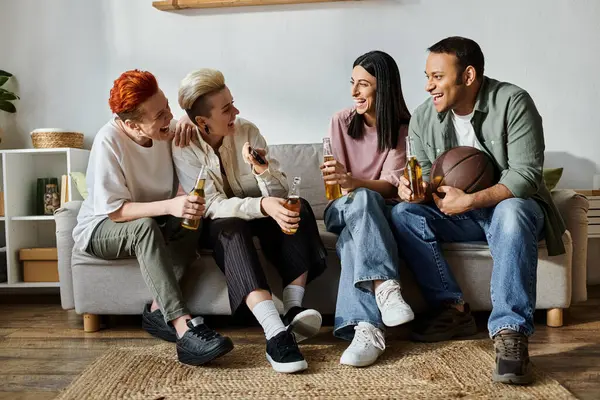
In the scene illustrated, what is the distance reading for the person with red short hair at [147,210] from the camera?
2147mm

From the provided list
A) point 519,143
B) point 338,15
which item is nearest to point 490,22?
point 338,15

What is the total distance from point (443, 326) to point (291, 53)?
78.7 inches

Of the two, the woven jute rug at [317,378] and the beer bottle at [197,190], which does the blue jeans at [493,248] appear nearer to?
the woven jute rug at [317,378]

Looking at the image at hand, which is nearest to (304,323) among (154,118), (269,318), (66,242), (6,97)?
(269,318)

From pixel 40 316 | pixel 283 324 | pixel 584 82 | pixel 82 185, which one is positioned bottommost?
pixel 40 316

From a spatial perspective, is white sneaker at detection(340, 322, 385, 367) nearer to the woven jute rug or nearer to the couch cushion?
the woven jute rug

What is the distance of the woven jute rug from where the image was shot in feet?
5.86

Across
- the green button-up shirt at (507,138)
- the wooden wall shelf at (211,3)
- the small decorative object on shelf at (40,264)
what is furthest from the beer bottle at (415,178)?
the small decorative object on shelf at (40,264)

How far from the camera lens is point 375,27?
12.1ft

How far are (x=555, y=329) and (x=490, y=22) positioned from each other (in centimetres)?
185

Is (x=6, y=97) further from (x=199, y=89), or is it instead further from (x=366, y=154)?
(x=366, y=154)

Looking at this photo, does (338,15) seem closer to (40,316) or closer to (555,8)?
(555,8)

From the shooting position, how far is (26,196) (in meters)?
3.71

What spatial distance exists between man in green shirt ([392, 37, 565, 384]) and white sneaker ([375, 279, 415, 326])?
25 centimetres
